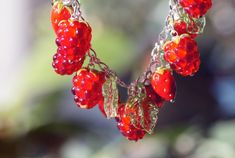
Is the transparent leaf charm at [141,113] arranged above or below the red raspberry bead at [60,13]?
below

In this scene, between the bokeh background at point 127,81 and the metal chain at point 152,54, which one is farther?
the bokeh background at point 127,81

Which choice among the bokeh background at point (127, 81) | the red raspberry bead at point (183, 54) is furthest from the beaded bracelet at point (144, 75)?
the bokeh background at point (127, 81)

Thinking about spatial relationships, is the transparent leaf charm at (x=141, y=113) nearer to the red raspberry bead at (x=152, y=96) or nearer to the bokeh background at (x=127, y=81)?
the red raspberry bead at (x=152, y=96)

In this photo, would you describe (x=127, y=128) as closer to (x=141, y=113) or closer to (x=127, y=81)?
(x=141, y=113)

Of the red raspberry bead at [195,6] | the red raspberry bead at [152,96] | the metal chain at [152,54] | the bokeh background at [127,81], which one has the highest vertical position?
the red raspberry bead at [195,6]

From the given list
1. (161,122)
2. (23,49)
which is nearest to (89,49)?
(161,122)

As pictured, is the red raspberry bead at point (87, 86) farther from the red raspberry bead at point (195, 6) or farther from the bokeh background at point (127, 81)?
the bokeh background at point (127, 81)

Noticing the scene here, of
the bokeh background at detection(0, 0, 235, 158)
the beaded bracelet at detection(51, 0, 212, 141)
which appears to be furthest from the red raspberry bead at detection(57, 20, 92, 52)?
the bokeh background at detection(0, 0, 235, 158)
